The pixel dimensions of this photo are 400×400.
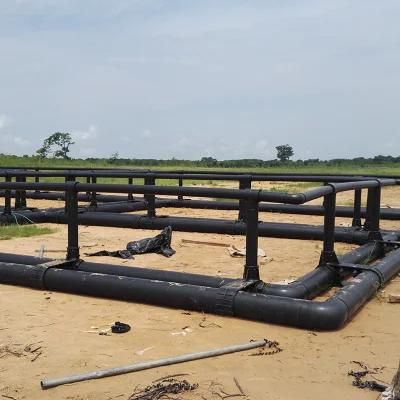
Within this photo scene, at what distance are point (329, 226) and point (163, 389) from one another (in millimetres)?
2449

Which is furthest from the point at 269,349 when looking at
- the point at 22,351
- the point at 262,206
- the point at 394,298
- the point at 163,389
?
Answer: the point at 262,206

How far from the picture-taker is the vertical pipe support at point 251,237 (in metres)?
4.02

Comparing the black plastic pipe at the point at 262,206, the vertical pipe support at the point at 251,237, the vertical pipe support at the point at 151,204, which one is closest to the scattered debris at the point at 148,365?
the vertical pipe support at the point at 251,237

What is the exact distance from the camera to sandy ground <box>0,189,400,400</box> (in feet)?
8.57

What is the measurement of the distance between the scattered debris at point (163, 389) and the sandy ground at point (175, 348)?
0.03m

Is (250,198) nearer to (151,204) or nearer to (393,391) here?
(393,391)

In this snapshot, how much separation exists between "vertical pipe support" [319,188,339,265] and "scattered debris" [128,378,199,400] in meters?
2.23

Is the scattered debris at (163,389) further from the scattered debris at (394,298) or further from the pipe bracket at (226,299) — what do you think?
the scattered debris at (394,298)

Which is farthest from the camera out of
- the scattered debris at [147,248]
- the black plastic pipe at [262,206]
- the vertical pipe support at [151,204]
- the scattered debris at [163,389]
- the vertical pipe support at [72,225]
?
the black plastic pipe at [262,206]

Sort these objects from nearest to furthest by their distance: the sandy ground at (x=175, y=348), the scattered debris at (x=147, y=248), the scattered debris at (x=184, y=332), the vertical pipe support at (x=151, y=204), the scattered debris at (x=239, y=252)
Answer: the sandy ground at (x=175, y=348)
the scattered debris at (x=184, y=332)
the scattered debris at (x=147, y=248)
the scattered debris at (x=239, y=252)
the vertical pipe support at (x=151, y=204)

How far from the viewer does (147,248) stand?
6227 millimetres

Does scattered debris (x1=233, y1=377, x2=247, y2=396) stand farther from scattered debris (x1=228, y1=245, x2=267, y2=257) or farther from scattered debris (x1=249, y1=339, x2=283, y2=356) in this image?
scattered debris (x1=228, y1=245, x2=267, y2=257)

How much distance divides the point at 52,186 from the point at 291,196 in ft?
7.27

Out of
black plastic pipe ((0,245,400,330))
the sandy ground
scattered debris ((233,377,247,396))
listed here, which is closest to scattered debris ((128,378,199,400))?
the sandy ground
